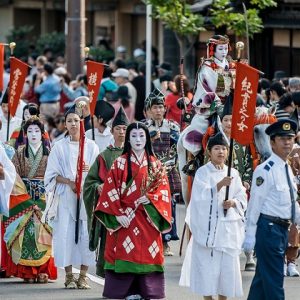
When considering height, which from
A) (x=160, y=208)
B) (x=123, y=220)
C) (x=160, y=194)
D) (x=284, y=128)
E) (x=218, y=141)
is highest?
(x=284, y=128)

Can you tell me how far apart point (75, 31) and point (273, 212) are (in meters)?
15.4

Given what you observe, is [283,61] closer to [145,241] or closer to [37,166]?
[37,166]

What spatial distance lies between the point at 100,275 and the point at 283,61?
1391cm

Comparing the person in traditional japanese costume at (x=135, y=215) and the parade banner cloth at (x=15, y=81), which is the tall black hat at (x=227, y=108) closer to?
the person in traditional japanese costume at (x=135, y=215)

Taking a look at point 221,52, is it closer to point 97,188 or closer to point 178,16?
point 97,188

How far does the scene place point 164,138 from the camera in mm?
15914

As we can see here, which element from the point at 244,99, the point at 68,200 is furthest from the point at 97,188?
the point at 244,99

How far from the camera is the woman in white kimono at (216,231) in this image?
11.8m

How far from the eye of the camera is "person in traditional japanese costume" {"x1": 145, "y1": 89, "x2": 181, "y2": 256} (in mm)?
15742

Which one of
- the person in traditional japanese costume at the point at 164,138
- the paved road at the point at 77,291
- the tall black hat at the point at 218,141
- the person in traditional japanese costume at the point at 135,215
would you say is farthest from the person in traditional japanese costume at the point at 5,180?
the person in traditional japanese costume at the point at 164,138

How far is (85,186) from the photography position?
523 inches

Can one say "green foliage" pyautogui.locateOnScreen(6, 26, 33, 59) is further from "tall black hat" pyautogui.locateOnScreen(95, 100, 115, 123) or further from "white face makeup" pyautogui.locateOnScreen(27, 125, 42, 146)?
"white face makeup" pyautogui.locateOnScreen(27, 125, 42, 146)

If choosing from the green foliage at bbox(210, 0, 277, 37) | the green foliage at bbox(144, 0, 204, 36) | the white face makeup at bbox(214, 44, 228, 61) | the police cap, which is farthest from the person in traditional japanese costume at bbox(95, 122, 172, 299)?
the green foliage at bbox(144, 0, 204, 36)

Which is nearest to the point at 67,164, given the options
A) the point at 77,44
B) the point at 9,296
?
the point at 9,296
